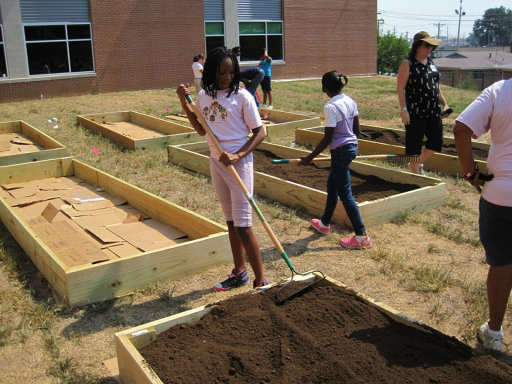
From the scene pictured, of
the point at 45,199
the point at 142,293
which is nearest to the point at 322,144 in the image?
the point at 142,293

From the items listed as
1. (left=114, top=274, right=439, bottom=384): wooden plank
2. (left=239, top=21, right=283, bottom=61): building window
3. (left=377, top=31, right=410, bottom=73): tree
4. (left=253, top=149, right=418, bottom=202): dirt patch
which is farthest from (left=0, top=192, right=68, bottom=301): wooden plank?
(left=377, top=31, right=410, bottom=73): tree

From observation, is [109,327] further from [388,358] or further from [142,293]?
[388,358]

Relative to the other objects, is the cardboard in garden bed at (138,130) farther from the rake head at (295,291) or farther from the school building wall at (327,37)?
the school building wall at (327,37)

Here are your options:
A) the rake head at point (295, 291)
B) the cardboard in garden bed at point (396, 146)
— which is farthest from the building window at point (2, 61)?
the rake head at point (295, 291)

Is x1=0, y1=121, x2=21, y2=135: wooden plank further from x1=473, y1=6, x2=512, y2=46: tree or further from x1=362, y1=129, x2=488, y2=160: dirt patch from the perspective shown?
x1=473, y1=6, x2=512, y2=46: tree

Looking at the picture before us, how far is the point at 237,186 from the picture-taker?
3.95m

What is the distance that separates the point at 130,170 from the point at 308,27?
19.9 m

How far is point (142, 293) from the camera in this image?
4.38 meters

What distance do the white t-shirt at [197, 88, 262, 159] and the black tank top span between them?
334 centimetres

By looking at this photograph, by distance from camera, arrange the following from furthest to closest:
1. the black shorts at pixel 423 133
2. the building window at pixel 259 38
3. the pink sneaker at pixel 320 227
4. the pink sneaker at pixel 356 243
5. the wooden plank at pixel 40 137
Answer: the building window at pixel 259 38 < the wooden plank at pixel 40 137 < the black shorts at pixel 423 133 < the pink sneaker at pixel 320 227 < the pink sneaker at pixel 356 243

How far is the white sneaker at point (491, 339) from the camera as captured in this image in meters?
3.38

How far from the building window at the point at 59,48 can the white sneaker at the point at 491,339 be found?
62.1ft

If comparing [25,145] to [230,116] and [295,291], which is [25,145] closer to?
[230,116]

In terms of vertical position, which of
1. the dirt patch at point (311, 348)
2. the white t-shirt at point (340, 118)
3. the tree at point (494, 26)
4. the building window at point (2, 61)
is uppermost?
the tree at point (494, 26)
